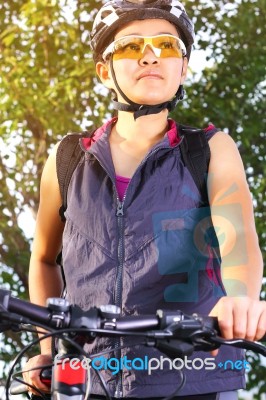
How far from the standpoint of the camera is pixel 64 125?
9.91m

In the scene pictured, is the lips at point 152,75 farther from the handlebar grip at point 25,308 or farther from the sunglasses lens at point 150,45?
the handlebar grip at point 25,308

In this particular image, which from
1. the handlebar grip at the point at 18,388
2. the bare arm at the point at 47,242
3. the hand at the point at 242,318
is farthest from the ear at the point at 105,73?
the hand at the point at 242,318

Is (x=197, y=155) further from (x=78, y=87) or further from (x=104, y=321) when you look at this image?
(x=78, y=87)

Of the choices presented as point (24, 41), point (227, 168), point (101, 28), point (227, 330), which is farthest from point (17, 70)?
point (227, 330)

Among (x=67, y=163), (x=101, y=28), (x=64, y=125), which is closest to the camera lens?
(x=67, y=163)

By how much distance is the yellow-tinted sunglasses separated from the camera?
3.78 metres

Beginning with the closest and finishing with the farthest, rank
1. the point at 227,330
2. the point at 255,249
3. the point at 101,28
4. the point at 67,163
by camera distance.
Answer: the point at 227,330 < the point at 255,249 < the point at 67,163 < the point at 101,28

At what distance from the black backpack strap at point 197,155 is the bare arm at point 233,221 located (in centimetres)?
2

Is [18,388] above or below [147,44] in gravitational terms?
below

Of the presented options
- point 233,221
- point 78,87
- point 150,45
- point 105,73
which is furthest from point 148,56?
point 78,87

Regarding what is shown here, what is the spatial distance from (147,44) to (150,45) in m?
0.01

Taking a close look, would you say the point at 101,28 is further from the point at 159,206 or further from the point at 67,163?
the point at 159,206

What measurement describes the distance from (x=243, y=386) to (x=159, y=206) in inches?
27.7

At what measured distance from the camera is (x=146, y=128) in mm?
3812
